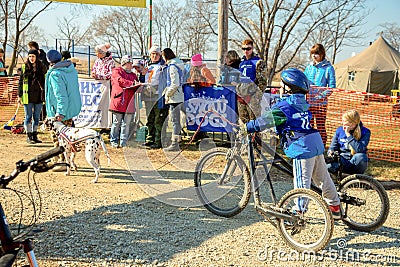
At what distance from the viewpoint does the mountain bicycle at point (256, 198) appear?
14.0ft

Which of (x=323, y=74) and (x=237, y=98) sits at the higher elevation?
(x=323, y=74)

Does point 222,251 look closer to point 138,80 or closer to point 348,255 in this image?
point 348,255

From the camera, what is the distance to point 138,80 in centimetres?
977

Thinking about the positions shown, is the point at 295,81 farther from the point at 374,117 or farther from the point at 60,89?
the point at 374,117

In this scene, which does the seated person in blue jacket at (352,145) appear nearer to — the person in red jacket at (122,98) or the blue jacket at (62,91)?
the blue jacket at (62,91)

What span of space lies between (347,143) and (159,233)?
2779 mm

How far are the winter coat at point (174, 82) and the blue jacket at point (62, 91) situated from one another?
182 centimetres

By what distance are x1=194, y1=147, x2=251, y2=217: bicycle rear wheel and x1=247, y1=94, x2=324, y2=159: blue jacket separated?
75 cm

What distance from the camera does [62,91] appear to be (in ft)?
22.1

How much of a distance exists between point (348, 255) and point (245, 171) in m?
1.37

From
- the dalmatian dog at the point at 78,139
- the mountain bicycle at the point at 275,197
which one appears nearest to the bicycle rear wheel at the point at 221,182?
the mountain bicycle at the point at 275,197

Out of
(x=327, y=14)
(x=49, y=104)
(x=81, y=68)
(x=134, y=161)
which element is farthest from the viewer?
(x=81, y=68)

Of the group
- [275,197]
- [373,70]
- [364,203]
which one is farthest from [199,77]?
[373,70]

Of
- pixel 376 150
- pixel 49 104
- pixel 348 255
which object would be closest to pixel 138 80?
pixel 49 104
